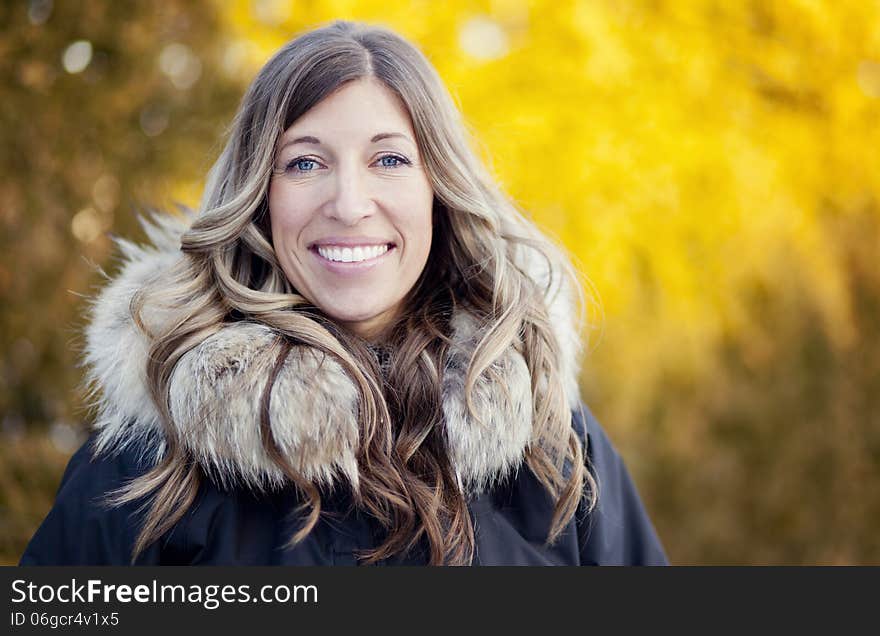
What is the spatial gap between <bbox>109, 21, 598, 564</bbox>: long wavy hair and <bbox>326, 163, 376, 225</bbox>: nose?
18 cm

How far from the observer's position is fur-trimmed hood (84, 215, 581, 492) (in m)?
1.86

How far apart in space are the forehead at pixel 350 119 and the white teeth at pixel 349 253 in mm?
235

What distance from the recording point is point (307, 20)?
13.3 ft

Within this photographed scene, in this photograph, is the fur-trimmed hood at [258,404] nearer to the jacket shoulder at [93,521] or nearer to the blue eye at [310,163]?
the jacket shoulder at [93,521]

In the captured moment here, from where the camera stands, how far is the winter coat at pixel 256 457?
186 cm

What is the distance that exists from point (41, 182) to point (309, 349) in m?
2.27

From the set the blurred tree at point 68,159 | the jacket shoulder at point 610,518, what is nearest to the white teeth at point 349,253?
the jacket shoulder at point 610,518

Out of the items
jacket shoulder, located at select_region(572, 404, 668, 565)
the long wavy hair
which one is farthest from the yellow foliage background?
jacket shoulder, located at select_region(572, 404, 668, 565)

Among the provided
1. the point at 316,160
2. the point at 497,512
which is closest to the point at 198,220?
the point at 316,160

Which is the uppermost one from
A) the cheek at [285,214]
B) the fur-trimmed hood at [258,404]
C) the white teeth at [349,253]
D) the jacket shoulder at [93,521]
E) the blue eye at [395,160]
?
the blue eye at [395,160]

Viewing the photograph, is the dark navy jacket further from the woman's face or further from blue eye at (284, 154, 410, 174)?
blue eye at (284, 154, 410, 174)

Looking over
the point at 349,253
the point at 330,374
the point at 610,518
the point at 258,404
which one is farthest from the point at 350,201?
the point at 610,518

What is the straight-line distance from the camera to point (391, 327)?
7.30 feet

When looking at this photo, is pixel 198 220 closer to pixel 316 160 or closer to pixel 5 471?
pixel 316 160
